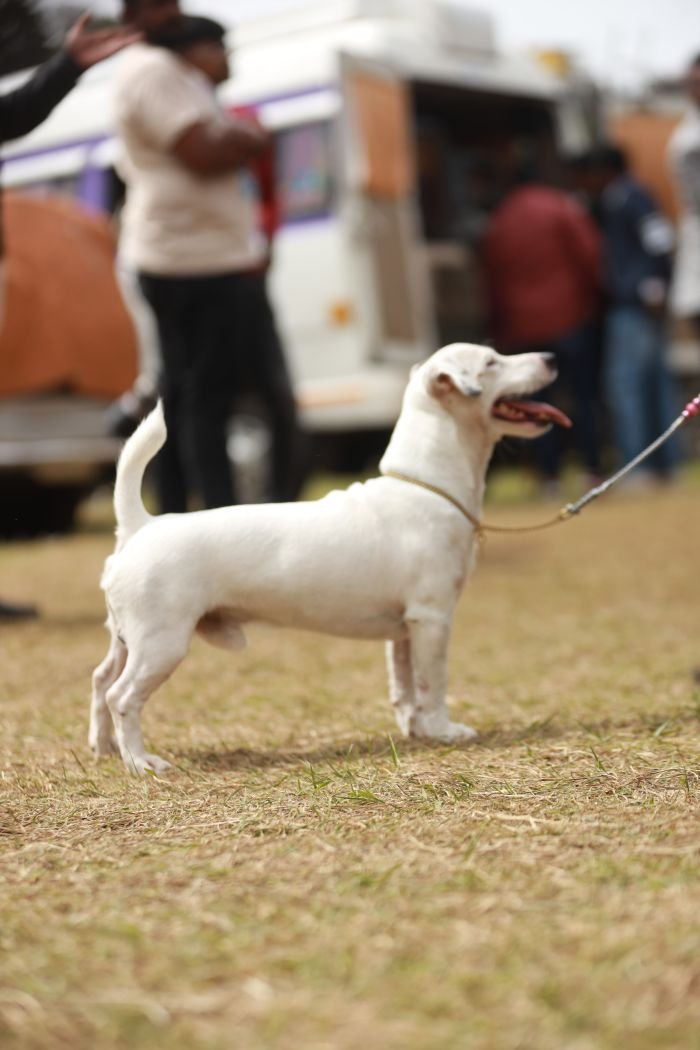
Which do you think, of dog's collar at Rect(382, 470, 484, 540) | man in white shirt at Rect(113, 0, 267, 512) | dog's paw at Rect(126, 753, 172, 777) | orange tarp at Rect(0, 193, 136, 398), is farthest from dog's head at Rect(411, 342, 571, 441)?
orange tarp at Rect(0, 193, 136, 398)

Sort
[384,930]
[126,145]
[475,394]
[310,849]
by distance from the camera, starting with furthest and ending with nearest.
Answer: [126,145] < [475,394] < [310,849] < [384,930]

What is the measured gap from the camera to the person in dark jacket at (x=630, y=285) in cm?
1072

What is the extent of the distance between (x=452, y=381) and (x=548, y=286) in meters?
7.56

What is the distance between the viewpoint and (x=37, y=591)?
6859 millimetres

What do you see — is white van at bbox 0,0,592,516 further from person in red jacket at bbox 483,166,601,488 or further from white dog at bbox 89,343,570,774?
white dog at bbox 89,343,570,774

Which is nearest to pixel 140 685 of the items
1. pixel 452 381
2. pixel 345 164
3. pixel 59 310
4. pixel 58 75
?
pixel 452 381

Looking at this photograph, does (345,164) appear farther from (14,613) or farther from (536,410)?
(536,410)

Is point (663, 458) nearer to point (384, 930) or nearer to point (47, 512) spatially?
point (47, 512)

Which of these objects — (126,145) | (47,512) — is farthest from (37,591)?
(47,512)

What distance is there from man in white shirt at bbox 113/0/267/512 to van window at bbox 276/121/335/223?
441 cm

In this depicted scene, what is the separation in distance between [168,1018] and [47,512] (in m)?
8.47

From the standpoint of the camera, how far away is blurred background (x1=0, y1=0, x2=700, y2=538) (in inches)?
358

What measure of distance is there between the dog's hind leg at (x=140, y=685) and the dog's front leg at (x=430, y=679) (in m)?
0.52

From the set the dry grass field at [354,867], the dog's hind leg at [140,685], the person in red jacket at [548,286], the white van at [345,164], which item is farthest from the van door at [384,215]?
the dog's hind leg at [140,685]
